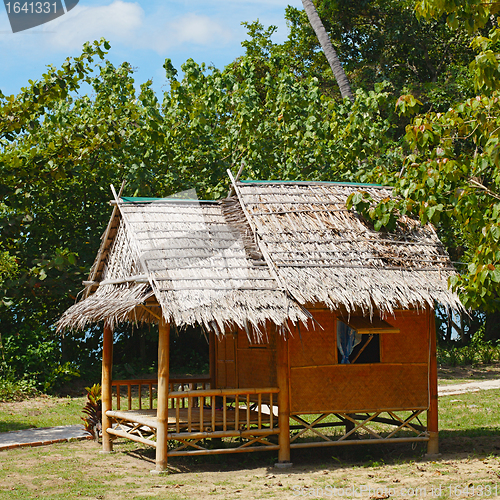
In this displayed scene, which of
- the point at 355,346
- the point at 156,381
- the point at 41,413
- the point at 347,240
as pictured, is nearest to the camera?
the point at 355,346

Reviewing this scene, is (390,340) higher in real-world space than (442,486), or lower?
higher

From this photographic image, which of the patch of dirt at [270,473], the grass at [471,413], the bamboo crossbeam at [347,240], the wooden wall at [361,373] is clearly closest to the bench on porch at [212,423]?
the patch of dirt at [270,473]

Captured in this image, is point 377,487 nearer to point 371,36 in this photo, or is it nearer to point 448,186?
point 448,186

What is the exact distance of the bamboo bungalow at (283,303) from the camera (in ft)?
25.2

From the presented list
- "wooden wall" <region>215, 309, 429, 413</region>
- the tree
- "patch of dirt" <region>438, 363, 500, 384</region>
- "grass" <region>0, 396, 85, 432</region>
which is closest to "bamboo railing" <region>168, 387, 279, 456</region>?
"wooden wall" <region>215, 309, 429, 413</region>

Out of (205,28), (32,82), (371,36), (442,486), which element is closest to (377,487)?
(442,486)

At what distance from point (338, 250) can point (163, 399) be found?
3.11m

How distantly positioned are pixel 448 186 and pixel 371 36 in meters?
14.7


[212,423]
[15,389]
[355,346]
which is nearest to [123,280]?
[212,423]

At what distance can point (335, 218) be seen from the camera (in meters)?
9.38

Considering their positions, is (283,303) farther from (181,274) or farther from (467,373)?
(467,373)

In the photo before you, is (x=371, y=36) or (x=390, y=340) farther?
(x=371, y=36)

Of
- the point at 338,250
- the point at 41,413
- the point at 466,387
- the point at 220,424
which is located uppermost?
the point at 338,250

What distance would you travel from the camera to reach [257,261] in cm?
833
